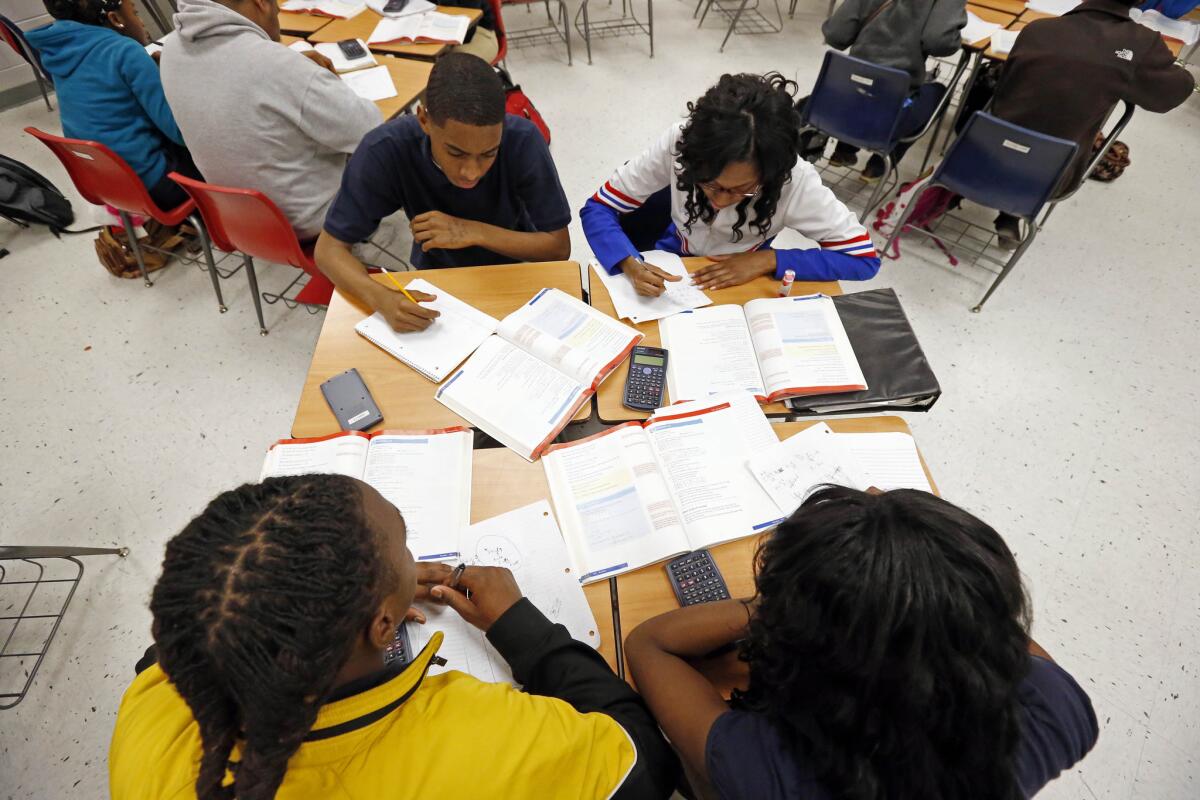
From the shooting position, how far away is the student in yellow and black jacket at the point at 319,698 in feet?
1.92

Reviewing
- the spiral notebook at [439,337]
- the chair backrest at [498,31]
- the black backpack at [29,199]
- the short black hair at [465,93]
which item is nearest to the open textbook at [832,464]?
the spiral notebook at [439,337]

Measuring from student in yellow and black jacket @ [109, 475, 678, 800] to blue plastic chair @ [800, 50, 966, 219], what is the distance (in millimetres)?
2324

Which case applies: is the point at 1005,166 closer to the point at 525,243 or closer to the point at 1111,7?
the point at 1111,7

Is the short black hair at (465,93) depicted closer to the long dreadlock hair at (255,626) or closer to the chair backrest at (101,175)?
the long dreadlock hair at (255,626)

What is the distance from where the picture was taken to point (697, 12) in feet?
14.4

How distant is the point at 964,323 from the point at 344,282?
249 centimetres

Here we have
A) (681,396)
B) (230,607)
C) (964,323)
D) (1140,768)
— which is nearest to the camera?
(230,607)

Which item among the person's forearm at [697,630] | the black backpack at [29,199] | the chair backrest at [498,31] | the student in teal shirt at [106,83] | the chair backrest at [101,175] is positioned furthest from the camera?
the chair backrest at [498,31]

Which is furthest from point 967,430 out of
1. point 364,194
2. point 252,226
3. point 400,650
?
point 252,226

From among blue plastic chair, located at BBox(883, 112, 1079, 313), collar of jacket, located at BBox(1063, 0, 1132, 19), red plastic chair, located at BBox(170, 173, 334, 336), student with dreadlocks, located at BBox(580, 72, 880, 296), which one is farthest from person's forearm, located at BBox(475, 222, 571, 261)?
collar of jacket, located at BBox(1063, 0, 1132, 19)

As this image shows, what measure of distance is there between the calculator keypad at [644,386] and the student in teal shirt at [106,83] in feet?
6.50

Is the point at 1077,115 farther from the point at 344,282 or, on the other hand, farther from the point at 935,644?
A: the point at 344,282

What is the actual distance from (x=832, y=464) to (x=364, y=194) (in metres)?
1.39

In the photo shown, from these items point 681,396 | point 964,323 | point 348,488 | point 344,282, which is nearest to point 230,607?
point 348,488
